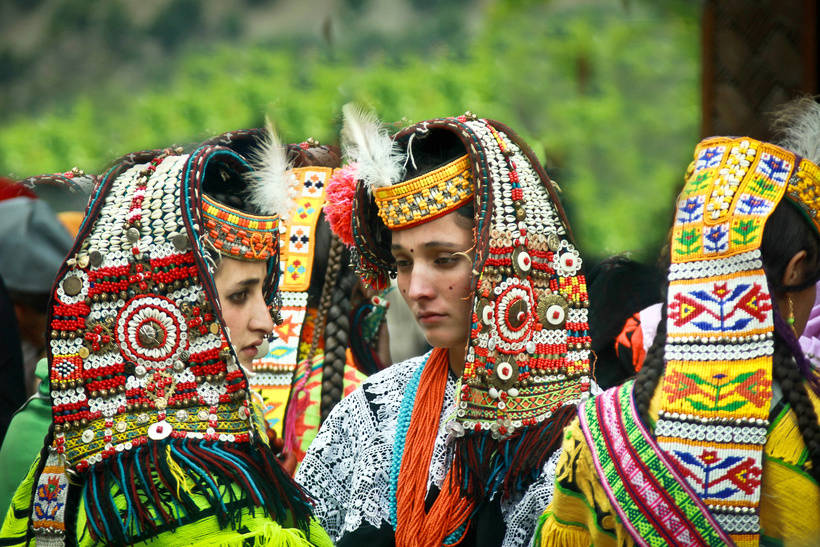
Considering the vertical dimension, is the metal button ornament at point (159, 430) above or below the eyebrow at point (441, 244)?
below

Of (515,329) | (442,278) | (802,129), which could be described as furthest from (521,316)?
(802,129)

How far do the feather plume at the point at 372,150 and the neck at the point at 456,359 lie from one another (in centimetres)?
58

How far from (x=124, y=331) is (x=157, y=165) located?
0.52 meters

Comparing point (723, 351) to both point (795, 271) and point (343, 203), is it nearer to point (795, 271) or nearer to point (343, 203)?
point (795, 271)

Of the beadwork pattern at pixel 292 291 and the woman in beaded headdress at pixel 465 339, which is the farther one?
the beadwork pattern at pixel 292 291

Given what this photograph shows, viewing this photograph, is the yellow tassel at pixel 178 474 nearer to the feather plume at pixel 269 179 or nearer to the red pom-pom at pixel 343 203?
the feather plume at pixel 269 179

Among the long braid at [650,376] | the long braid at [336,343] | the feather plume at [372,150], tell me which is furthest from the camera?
the long braid at [336,343]

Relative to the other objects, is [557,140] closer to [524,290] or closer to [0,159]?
[0,159]

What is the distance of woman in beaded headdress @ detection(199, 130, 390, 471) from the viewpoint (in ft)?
12.9

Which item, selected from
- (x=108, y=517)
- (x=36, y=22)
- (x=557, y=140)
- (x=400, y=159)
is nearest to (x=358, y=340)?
(x=400, y=159)

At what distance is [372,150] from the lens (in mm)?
2914

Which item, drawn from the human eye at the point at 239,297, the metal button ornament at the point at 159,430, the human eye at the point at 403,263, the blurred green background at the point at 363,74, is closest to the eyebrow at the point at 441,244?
the human eye at the point at 403,263

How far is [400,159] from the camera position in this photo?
2900 millimetres

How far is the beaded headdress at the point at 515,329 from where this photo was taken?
8.80 feet
